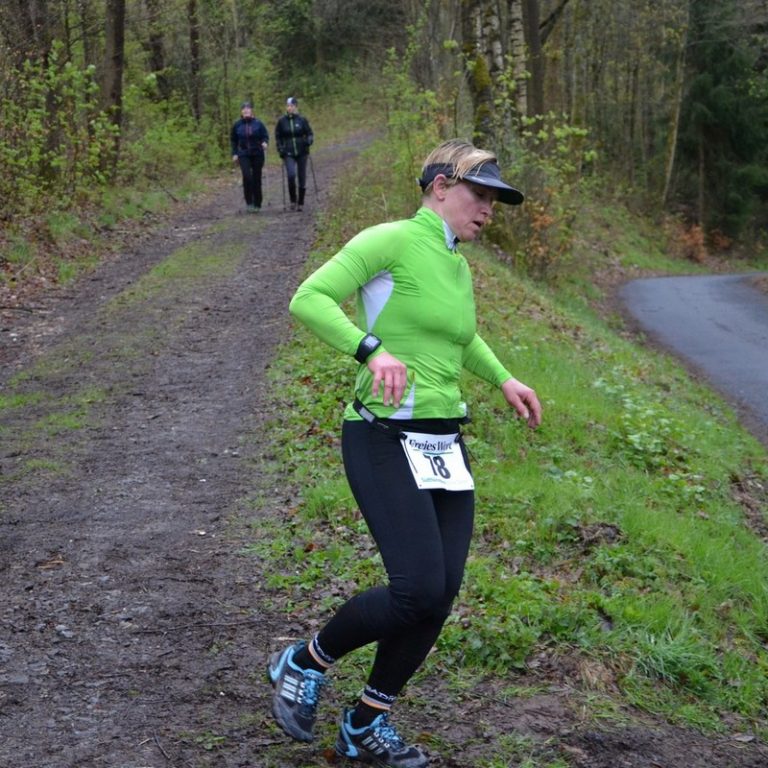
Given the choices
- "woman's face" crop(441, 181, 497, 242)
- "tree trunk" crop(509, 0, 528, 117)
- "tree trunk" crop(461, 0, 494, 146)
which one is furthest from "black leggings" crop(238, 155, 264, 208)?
"woman's face" crop(441, 181, 497, 242)

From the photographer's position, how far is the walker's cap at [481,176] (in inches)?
153

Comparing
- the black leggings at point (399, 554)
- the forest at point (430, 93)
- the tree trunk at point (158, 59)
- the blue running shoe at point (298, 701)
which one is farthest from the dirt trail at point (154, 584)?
the tree trunk at point (158, 59)

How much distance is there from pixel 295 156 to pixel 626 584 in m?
16.3

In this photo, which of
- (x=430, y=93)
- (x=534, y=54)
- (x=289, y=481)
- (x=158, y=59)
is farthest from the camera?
(x=158, y=59)

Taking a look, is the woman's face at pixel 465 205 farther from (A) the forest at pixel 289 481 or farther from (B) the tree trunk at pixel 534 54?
(B) the tree trunk at pixel 534 54

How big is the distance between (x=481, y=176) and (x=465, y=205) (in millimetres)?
135

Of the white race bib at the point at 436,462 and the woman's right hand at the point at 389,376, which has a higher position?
the woman's right hand at the point at 389,376

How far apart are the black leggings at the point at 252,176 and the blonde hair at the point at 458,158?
1747 centimetres

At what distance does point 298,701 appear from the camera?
161 inches

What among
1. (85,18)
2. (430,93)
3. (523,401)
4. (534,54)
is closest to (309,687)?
(523,401)

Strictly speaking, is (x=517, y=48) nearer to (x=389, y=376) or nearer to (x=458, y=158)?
(x=458, y=158)

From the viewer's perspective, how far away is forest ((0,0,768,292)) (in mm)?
18109

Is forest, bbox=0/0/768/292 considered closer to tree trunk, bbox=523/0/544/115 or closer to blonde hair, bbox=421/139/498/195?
tree trunk, bbox=523/0/544/115

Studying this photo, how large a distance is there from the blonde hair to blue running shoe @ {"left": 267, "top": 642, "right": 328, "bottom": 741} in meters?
1.95
